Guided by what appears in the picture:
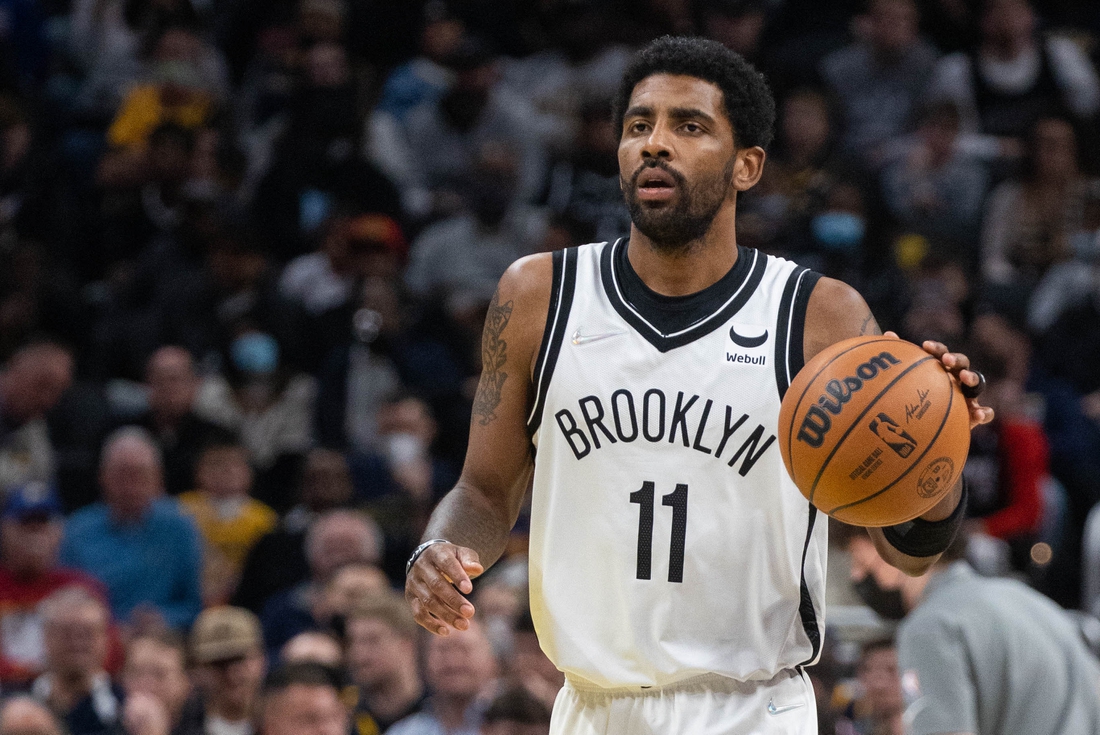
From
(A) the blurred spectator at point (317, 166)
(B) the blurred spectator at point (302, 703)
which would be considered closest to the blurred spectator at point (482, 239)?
(A) the blurred spectator at point (317, 166)

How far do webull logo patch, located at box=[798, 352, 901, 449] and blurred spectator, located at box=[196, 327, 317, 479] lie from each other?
19.4 feet

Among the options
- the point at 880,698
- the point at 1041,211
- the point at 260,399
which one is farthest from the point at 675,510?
the point at 1041,211

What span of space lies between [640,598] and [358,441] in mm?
5490

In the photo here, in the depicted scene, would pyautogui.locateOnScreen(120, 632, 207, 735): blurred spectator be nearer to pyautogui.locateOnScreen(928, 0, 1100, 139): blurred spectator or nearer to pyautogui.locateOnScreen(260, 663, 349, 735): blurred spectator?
pyautogui.locateOnScreen(260, 663, 349, 735): blurred spectator

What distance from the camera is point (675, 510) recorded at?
3.49 meters

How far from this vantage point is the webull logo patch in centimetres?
324

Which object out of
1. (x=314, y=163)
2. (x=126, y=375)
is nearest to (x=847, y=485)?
(x=126, y=375)

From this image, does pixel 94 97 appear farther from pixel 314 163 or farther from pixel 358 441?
pixel 358 441

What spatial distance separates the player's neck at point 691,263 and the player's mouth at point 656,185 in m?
0.14

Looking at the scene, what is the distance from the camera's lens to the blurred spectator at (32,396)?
8484mm

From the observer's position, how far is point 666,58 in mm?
3701

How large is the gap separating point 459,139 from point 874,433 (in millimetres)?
7776

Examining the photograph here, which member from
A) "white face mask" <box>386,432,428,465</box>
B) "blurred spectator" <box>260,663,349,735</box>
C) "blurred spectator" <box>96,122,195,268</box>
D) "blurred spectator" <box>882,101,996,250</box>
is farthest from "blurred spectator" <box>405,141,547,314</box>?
"blurred spectator" <box>260,663,349,735</box>

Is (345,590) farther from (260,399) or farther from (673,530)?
(673,530)
